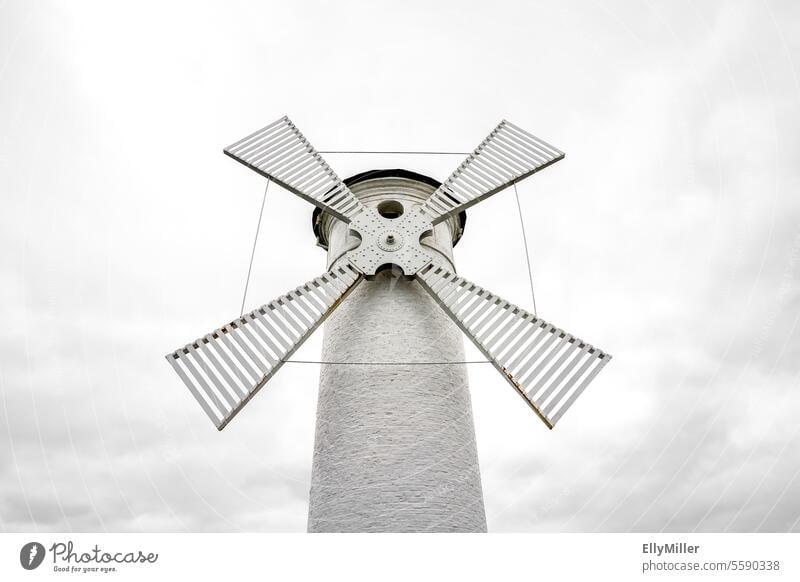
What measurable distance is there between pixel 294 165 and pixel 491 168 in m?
2.70

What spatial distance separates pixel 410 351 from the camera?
5.41 metres

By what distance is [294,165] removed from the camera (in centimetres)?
678

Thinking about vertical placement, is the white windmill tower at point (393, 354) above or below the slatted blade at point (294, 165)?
below

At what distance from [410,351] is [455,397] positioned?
0.70 metres

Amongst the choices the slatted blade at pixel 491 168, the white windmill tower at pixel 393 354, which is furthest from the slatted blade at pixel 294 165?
the slatted blade at pixel 491 168

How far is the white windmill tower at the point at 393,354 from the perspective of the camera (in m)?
4.70

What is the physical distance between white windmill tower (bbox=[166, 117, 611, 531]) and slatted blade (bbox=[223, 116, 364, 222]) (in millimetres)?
23

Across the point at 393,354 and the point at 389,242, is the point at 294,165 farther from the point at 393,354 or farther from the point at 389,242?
the point at 393,354

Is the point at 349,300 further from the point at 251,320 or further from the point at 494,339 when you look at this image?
the point at 494,339

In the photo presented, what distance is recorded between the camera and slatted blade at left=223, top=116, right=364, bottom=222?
20.8ft

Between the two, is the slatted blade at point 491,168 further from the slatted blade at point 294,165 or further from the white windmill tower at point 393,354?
the slatted blade at point 294,165

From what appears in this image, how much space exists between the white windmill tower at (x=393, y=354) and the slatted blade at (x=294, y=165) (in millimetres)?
23

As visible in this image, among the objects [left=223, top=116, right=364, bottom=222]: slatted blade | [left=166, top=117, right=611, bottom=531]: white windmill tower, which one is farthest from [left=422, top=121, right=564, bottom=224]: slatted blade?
[left=223, top=116, right=364, bottom=222]: slatted blade

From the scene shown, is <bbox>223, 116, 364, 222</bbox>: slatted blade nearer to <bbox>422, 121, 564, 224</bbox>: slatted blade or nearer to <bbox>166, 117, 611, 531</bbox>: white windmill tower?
<bbox>166, 117, 611, 531</bbox>: white windmill tower
